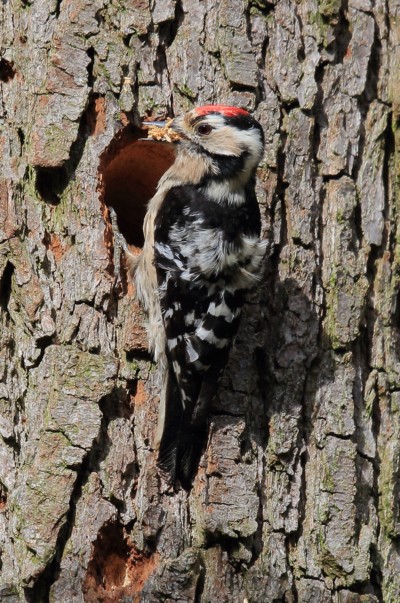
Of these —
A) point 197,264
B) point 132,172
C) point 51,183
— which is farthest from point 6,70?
point 197,264

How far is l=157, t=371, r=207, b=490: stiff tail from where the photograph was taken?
380 centimetres

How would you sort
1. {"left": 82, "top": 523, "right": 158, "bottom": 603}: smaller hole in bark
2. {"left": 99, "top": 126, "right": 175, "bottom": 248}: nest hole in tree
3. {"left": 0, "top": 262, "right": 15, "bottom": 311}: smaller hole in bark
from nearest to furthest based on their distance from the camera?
{"left": 82, "top": 523, "right": 158, "bottom": 603}: smaller hole in bark
{"left": 0, "top": 262, "right": 15, "bottom": 311}: smaller hole in bark
{"left": 99, "top": 126, "right": 175, "bottom": 248}: nest hole in tree

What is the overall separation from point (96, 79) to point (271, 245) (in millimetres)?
1075

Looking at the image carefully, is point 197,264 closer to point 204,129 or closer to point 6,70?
point 204,129

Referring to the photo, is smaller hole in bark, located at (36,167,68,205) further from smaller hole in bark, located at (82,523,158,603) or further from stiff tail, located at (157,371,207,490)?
smaller hole in bark, located at (82,523,158,603)

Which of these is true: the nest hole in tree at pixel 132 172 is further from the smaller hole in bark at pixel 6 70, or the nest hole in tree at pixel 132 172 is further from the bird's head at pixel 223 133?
the smaller hole in bark at pixel 6 70

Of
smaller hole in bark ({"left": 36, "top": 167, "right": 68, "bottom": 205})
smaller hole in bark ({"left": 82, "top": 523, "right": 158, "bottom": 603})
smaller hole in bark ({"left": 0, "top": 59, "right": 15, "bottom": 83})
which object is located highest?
smaller hole in bark ({"left": 0, "top": 59, "right": 15, "bottom": 83})

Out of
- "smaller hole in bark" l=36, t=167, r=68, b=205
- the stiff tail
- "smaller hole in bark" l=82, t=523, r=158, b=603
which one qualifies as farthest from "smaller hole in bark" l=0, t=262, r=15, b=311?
"smaller hole in bark" l=82, t=523, r=158, b=603

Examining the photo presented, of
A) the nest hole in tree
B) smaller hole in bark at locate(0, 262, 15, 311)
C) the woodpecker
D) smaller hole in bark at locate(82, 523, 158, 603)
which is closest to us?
smaller hole in bark at locate(82, 523, 158, 603)

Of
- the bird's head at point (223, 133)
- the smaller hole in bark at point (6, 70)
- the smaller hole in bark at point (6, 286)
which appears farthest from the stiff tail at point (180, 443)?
the smaller hole in bark at point (6, 70)

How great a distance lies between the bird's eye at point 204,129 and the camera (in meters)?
4.28

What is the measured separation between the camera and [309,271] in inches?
163

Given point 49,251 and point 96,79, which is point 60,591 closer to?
point 49,251

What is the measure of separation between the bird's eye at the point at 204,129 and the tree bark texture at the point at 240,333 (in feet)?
0.37
